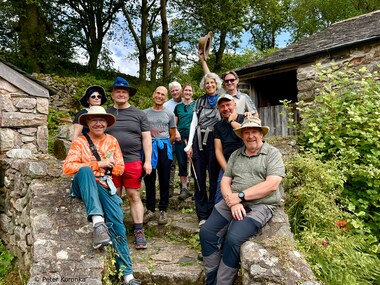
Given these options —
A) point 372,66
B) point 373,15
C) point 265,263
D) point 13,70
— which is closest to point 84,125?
point 265,263

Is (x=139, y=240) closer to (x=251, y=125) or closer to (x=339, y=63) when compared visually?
(x=251, y=125)

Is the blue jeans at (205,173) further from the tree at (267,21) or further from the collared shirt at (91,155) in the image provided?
the tree at (267,21)

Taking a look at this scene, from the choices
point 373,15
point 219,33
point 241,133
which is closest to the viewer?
point 241,133

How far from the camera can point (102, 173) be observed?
3.21 m

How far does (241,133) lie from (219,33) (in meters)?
16.0

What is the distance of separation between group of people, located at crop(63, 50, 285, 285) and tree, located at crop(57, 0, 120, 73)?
1425 centimetres

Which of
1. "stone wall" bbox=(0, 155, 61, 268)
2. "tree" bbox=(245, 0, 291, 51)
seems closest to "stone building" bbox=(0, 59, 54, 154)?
"stone wall" bbox=(0, 155, 61, 268)

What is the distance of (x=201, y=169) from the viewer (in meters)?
4.16

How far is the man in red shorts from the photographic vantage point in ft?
12.1

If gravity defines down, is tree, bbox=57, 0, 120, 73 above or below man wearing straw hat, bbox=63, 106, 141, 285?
above

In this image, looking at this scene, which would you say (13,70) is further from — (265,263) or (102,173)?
(265,263)

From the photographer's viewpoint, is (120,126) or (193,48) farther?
(193,48)

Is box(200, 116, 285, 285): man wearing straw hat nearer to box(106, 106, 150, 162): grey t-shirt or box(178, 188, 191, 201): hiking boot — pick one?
box(106, 106, 150, 162): grey t-shirt

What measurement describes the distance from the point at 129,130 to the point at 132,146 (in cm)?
19
